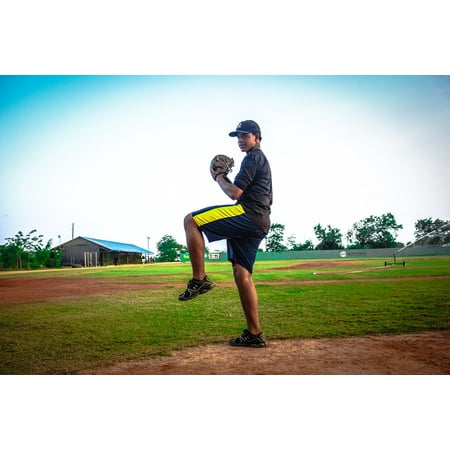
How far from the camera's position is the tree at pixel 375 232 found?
5.66 metres

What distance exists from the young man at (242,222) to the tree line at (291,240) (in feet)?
6.48

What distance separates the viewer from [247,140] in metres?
3.35

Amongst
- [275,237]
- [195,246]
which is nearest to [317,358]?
[195,246]

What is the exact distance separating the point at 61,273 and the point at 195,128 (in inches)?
163

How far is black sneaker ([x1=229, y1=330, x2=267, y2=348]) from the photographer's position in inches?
135

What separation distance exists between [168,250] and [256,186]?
3643mm

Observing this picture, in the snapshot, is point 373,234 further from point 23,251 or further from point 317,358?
point 23,251

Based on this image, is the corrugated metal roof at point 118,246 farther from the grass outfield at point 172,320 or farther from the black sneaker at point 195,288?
the black sneaker at point 195,288

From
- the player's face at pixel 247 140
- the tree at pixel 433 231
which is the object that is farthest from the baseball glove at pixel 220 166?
the tree at pixel 433 231

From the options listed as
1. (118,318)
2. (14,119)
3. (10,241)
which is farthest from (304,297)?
(14,119)

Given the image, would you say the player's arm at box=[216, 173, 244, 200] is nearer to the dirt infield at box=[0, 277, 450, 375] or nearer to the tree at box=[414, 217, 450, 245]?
the dirt infield at box=[0, 277, 450, 375]

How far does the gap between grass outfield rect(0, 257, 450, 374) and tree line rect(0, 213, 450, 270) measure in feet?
1.18

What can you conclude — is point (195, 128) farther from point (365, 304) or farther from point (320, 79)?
point (365, 304)

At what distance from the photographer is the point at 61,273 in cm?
732
